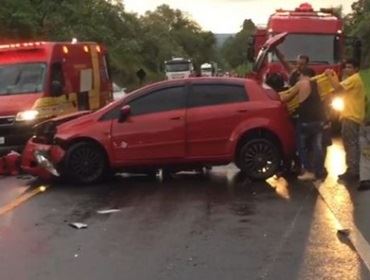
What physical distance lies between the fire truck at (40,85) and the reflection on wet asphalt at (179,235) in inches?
150

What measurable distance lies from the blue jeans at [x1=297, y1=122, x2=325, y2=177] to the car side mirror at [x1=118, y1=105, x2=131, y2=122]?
8.73 ft

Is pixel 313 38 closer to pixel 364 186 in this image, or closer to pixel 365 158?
pixel 365 158

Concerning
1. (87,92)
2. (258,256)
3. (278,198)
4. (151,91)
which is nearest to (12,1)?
(87,92)

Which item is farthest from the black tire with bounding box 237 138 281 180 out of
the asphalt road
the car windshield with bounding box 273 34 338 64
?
the car windshield with bounding box 273 34 338 64

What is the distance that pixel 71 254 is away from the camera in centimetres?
732

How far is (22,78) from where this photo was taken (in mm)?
16203

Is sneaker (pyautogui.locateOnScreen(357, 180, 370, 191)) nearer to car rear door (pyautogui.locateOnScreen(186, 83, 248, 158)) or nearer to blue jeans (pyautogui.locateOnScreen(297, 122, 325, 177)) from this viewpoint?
blue jeans (pyautogui.locateOnScreen(297, 122, 325, 177))

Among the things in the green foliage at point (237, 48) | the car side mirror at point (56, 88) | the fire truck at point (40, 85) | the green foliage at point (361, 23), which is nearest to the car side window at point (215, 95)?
the fire truck at point (40, 85)

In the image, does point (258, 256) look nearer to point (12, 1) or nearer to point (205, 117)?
point (205, 117)

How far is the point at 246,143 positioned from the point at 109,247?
4.78 metres

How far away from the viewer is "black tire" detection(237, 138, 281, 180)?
1187 cm

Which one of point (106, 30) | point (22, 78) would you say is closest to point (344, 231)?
point (22, 78)

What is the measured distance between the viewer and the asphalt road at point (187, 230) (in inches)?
264

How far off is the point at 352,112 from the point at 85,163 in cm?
420
